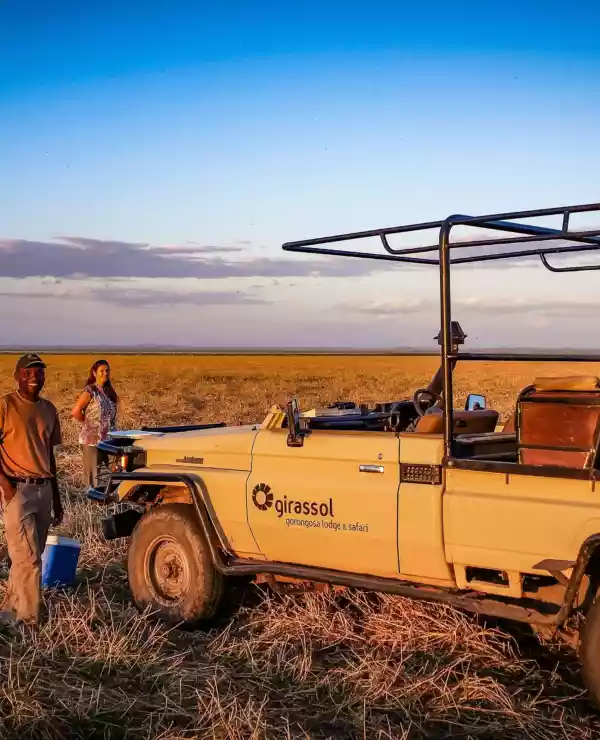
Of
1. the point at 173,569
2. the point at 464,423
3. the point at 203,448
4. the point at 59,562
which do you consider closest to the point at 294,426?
the point at 203,448

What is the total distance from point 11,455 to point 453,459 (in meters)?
3.03

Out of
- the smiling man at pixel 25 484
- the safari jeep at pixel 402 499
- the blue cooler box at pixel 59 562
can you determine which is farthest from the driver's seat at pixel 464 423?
the blue cooler box at pixel 59 562

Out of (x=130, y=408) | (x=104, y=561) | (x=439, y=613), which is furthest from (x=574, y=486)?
(x=130, y=408)

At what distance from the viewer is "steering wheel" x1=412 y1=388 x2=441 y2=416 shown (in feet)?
20.4

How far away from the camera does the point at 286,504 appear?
5805mm

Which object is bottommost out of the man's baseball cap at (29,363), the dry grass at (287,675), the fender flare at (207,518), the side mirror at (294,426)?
the dry grass at (287,675)

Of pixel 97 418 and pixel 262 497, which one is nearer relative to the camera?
pixel 262 497

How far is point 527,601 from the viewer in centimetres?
509

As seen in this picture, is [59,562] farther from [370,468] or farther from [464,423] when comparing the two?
[464,423]

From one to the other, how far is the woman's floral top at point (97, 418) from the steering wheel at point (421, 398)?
427cm

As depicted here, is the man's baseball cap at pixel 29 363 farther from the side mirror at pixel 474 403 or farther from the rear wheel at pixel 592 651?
the rear wheel at pixel 592 651

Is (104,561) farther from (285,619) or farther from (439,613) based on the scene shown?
(439,613)

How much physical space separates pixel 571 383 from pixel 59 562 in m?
4.08

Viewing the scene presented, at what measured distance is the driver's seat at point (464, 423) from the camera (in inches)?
215
